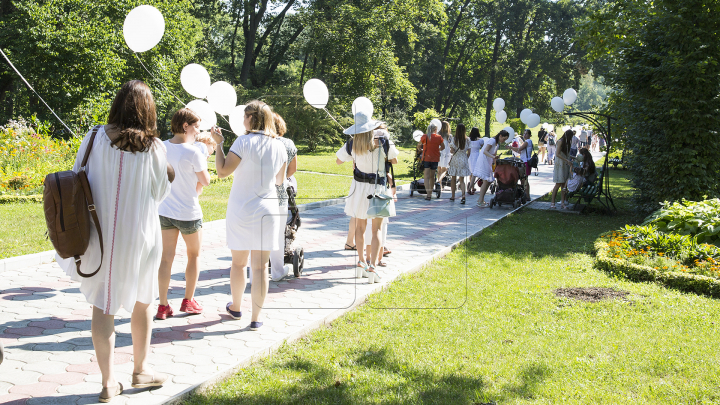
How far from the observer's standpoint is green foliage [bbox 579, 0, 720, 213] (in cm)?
1016

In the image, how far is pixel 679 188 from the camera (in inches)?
408

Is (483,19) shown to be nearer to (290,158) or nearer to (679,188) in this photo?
(679,188)

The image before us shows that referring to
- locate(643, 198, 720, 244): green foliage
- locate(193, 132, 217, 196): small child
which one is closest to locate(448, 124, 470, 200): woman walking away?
locate(643, 198, 720, 244): green foliage

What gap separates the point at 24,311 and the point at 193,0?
120 ft

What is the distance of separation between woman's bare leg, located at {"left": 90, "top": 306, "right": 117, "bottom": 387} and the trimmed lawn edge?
6.13m

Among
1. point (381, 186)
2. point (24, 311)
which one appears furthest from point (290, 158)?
point (24, 311)

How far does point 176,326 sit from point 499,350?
2.78 metres

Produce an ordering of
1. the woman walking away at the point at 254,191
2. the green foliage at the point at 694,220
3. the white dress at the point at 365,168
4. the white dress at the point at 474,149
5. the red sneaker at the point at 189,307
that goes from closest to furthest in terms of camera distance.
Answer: the woman walking away at the point at 254,191
the red sneaker at the point at 189,307
the white dress at the point at 365,168
the green foliage at the point at 694,220
the white dress at the point at 474,149

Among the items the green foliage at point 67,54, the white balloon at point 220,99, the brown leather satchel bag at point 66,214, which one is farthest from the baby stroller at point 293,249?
the green foliage at point 67,54

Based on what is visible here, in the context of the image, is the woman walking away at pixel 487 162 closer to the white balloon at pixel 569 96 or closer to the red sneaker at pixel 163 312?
the white balloon at pixel 569 96

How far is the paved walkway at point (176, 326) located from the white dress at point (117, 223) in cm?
71

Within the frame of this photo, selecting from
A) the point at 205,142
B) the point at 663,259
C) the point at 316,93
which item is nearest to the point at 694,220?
the point at 663,259

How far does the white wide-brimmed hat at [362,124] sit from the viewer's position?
595 centimetres

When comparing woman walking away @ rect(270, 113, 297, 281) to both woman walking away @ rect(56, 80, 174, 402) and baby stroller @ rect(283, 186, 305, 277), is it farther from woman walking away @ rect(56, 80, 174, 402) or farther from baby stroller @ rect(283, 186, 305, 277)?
woman walking away @ rect(56, 80, 174, 402)
